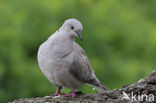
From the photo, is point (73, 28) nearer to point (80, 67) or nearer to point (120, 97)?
point (80, 67)

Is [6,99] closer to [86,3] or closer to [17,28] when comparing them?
[17,28]

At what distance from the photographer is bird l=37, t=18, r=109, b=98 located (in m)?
4.99

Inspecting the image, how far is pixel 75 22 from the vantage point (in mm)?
5055

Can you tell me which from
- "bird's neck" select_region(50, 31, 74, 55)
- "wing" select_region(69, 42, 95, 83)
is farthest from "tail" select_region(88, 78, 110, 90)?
"bird's neck" select_region(50, 31, 74, 55)

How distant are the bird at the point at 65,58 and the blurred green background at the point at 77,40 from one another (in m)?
2.63

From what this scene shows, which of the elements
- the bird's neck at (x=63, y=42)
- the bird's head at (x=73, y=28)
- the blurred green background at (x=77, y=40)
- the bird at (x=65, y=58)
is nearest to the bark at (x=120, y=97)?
the bird at (x=65, y=58)

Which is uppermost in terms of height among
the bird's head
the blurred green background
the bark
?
the blurred green background

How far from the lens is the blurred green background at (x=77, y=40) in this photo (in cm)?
832

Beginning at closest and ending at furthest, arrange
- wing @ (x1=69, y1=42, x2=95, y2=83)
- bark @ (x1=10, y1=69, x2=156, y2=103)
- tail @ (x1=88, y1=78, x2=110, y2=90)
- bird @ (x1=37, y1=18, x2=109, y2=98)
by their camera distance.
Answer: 1. bark @ (x1=10, y1=69, x2=156, y2=103)
2. bird @ (x1=37, y1=18, x2=109, y2=98)
3. wing @ (x1=69, y1=42, x2=95, y2=83)
4. tail @ (x1=88, y1=78, x2=110, y2=90)

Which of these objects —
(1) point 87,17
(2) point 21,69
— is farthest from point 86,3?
(2) point 21,69

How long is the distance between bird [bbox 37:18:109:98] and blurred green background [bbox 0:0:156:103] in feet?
8.64

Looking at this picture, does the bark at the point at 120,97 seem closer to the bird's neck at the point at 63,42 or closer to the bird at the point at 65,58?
the bird at the point at 65,58

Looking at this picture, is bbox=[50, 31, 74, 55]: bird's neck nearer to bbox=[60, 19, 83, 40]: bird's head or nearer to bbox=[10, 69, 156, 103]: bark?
bbox=[60, 19, 83, 40]: bird's head

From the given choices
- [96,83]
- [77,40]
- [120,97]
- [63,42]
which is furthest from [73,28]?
[77,40]
